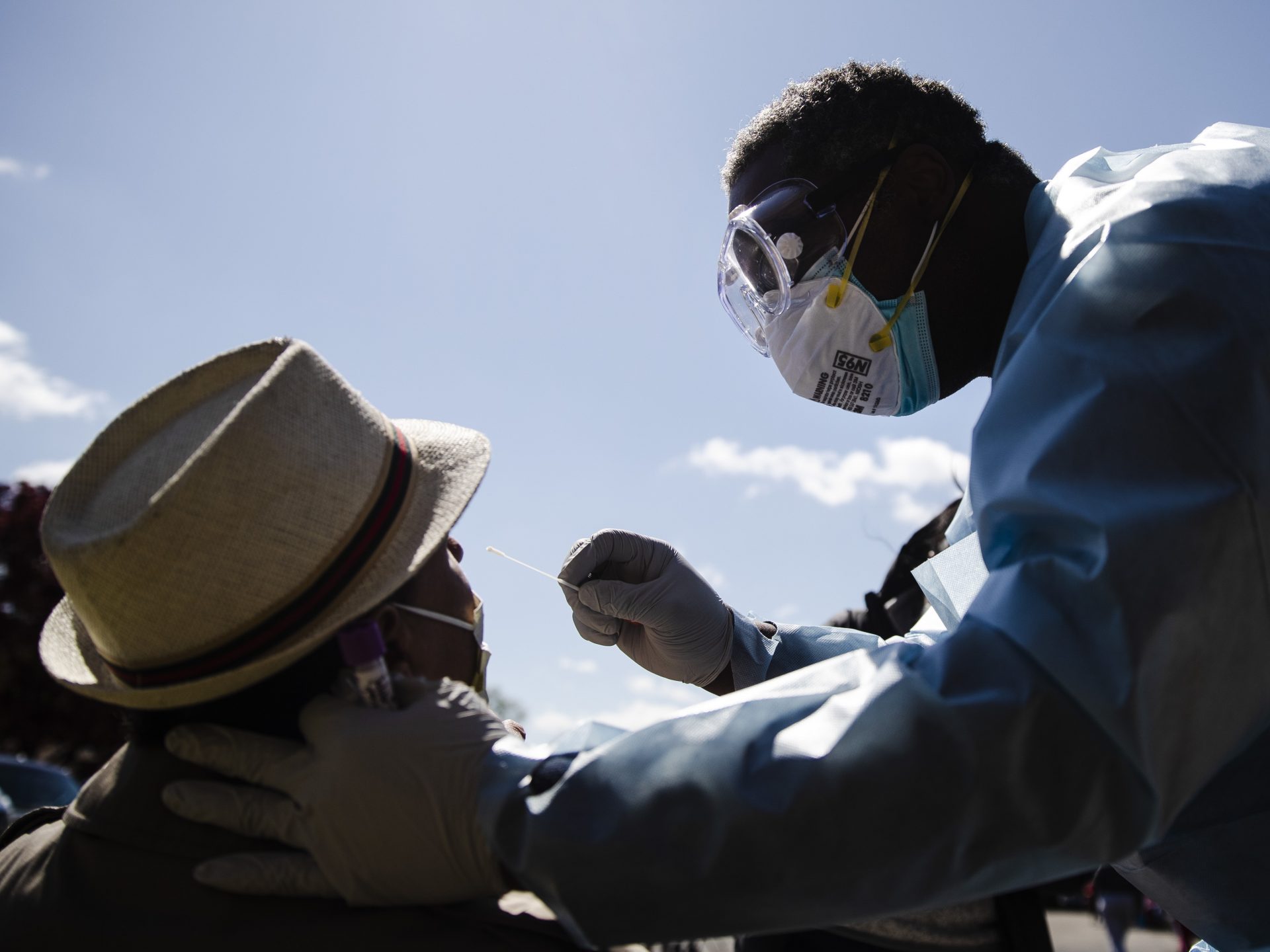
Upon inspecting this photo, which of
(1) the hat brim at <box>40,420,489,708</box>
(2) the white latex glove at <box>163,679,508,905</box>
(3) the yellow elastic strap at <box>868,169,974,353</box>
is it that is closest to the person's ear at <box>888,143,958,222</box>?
(3) the yellow elastic strap at <box>868,169,974,353</box>

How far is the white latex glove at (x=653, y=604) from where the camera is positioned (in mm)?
3055

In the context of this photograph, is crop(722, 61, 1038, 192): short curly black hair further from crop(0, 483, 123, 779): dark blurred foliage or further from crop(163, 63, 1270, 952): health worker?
crop(0, 483, 123, 779): dark blurred foliage

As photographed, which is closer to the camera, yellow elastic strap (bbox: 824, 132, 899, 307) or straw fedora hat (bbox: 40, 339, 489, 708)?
straw fedora hat (bbox: 40, 339, 489, 708)

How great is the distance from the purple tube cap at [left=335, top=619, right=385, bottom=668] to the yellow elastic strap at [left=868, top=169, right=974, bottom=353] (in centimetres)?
178

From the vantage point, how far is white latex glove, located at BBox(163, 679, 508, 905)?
139 centimetres

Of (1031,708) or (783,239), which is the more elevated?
(783,239)

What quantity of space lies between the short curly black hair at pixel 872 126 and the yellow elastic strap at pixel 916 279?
0.30ft

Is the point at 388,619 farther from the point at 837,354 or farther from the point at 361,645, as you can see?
the point at 837,354

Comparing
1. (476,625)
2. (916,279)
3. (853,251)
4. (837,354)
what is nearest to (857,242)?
(853,251)

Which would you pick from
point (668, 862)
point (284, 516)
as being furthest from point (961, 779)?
point (284, 516)

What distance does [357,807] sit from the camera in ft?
4.53

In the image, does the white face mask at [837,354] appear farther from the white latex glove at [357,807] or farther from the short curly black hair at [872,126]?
the white latex glove at [357,807]

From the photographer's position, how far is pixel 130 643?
1513mm

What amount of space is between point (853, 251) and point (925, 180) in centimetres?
29
